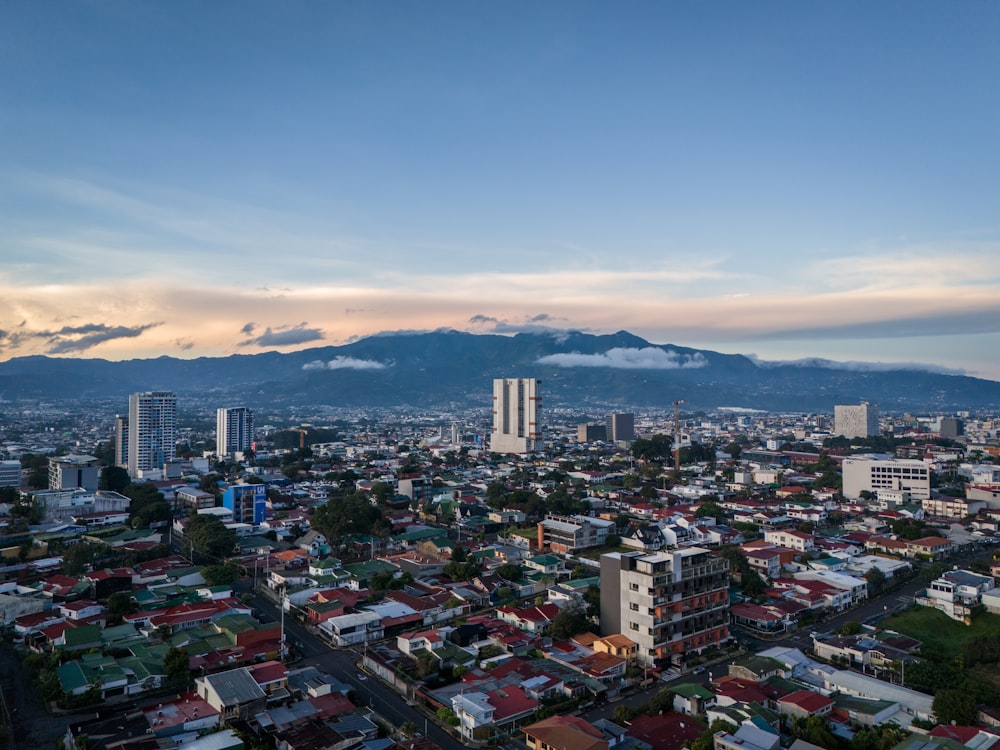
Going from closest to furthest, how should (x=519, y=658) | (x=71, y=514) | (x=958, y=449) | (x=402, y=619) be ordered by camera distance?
(x=519, y=658) → (x=402, y=619) → (x=71, y=514) → (x=958, y=449)

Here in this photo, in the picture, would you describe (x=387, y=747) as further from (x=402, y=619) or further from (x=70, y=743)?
(x=402, y=619)

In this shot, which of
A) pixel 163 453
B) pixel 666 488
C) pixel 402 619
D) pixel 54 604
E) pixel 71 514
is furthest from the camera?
pixel 163 453

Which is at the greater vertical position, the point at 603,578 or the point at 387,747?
the point at 603,578

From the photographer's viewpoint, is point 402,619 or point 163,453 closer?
point 402,619

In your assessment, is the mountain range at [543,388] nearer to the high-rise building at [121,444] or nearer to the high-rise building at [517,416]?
the high-rise building at [517,416]

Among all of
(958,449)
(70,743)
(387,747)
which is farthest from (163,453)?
(958,449)

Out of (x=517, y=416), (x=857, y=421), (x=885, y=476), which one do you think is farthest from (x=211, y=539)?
(x=857, y=421)

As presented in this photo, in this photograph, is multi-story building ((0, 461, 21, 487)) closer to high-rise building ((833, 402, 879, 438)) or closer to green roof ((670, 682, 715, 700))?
green roof ((670, 682, 715, 700))
